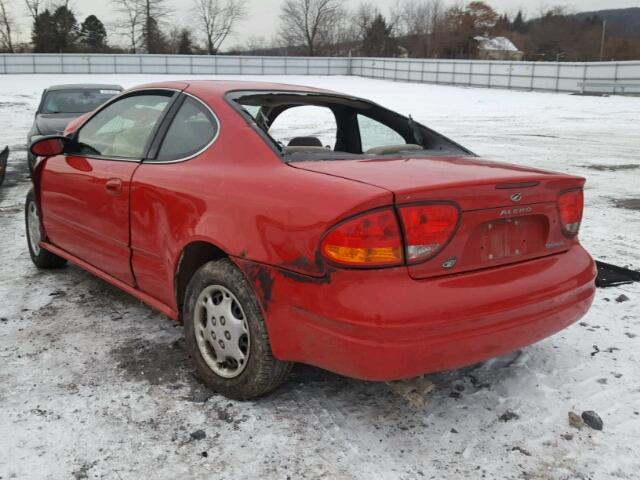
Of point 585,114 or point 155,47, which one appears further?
point 155,47

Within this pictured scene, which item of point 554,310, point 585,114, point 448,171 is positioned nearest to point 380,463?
point 554,310

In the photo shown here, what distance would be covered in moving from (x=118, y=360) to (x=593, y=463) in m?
2.38

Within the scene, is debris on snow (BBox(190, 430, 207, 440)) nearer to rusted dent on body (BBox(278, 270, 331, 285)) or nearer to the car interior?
rusted dent on body (BBox(278, 270, 331, 285))

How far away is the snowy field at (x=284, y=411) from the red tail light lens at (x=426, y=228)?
2.75 feet

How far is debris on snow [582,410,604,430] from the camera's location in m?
2.68

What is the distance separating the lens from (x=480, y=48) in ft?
271

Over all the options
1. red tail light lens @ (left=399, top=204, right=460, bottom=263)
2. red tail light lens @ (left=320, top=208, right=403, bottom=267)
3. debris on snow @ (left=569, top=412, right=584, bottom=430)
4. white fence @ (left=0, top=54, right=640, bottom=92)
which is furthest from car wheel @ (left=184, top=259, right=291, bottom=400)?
white fence @ (left=0, top=54, right=640, bottom=92)

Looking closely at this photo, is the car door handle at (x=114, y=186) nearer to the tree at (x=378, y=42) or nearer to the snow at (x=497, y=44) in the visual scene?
the tree at (x=378, y=42)

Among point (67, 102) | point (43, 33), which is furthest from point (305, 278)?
point (43, 33)

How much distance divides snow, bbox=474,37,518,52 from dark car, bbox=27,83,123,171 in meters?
80.7

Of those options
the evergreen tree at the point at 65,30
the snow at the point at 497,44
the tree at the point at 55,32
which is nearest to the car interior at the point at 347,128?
the tree at the point at 55,32

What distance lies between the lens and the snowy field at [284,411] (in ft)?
7.97

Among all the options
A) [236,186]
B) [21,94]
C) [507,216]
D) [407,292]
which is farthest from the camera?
[21,94]

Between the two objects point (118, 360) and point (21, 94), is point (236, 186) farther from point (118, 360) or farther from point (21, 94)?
point (21, 94)
